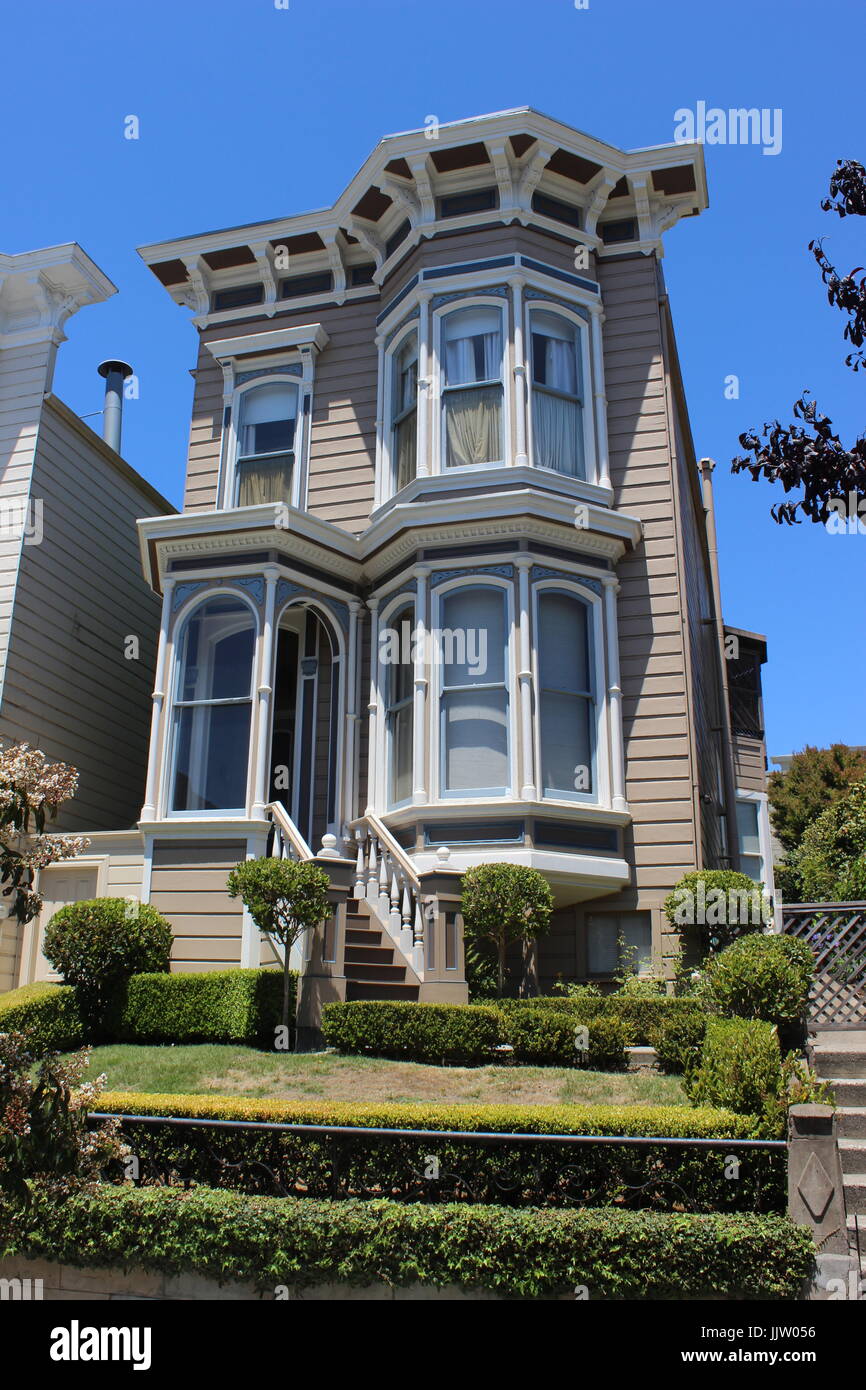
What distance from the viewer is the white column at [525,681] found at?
561 inches

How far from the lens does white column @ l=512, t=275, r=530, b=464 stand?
51.9 ft

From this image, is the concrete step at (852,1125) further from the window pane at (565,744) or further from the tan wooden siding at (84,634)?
the tan wooden siding at (84,634)

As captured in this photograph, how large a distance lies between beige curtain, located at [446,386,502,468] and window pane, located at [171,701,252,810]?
4.44 metres

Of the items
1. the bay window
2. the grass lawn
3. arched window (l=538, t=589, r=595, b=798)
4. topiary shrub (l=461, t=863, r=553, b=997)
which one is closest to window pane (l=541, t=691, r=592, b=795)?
arched window (l=538, t=589, r=595, b=798)

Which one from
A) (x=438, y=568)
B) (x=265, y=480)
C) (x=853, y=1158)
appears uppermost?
(x=265, y=480)

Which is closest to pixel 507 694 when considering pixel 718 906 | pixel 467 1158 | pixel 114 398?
pixel 718 906

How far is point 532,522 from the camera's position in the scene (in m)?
15.1

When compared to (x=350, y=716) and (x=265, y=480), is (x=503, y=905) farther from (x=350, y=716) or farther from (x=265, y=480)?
(x=265, y=480)

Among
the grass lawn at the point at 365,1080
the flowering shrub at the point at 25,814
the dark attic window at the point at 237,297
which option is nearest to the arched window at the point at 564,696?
the grass lawn at the point at 365,1080

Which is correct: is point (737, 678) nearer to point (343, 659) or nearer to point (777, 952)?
point (343, 659)

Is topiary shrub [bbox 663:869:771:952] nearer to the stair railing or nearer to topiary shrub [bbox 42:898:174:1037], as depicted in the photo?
the stair railing

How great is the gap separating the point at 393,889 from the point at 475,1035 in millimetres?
2846

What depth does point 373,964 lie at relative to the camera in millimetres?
12922

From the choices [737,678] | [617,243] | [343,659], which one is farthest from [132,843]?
[737,678]
